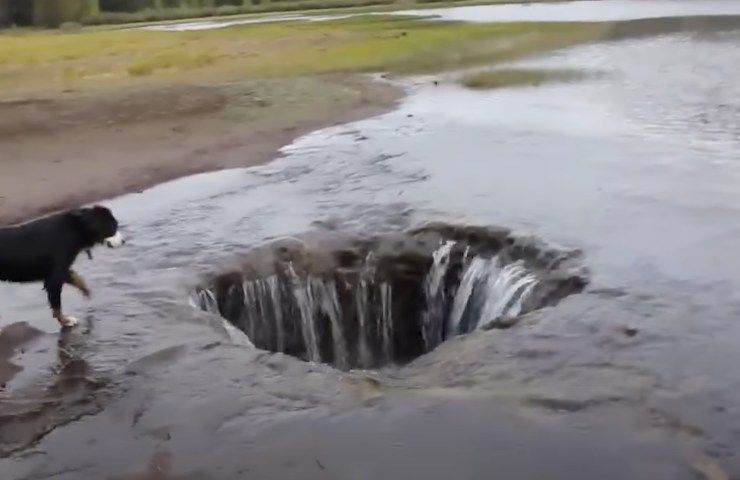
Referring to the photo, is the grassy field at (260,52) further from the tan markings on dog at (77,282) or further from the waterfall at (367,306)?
the tan markings on dog at (77,282)

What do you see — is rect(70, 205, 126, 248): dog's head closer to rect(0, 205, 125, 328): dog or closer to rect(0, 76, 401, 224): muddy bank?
rect(0, 205, 125, 328): dog

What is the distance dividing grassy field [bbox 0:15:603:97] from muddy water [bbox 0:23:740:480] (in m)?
21.1

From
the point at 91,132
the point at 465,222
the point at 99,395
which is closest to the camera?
the point at 99,395

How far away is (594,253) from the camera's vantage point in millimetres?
12359

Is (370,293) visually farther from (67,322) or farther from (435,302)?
(67,322)

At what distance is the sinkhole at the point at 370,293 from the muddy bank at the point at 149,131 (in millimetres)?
6152

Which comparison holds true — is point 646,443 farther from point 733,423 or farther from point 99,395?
point 99,395

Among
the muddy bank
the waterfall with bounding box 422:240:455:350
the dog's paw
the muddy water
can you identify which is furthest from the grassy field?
the dog's paw

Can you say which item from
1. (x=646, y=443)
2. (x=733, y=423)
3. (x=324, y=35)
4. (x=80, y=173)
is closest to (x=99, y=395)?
(x=646, y=443)

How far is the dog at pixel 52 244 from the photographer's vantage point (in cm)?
985

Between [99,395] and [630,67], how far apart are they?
30917 millimetres

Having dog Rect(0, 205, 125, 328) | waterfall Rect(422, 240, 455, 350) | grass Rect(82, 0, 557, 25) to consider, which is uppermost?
dog Rect(0, 205, 125, 328)

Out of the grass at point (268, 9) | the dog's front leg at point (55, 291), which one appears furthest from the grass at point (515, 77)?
the grass at point (268, 9)

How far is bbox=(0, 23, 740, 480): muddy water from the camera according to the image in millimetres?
7387
